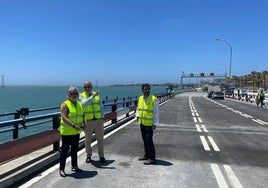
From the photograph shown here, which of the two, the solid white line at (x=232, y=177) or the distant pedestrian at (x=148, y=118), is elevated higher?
the distant pedestrian at (x=148, y=118)

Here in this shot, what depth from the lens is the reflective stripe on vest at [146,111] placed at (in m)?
8.05

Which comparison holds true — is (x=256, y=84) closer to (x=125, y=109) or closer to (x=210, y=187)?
(x=125, y=109)

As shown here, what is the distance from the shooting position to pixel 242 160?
8.52 m

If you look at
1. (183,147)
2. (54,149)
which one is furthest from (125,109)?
(54,149)

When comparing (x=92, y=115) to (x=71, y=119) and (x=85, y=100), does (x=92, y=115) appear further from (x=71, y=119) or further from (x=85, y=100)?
(x=71, y=119)

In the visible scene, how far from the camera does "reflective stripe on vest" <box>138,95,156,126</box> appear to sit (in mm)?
8047

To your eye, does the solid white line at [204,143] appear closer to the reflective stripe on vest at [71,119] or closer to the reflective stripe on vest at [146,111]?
the reflective stripe on vest at [146,111]

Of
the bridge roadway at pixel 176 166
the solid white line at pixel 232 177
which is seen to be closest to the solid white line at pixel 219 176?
the bridge roadway at pixel 176 166

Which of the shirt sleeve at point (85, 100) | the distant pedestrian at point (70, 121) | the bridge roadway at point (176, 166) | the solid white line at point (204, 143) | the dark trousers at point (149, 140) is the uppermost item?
the shirt sleeve at point (85, 100)

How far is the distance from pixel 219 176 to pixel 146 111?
221cm

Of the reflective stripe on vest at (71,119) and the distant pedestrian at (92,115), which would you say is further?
the distant pedestrian at (92,115)

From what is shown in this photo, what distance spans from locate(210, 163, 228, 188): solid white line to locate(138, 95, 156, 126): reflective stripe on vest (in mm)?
1720

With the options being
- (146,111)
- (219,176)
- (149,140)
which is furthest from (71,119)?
(219,176)

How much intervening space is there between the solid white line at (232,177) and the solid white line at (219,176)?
0.15m
